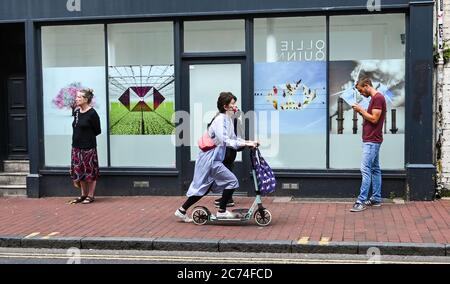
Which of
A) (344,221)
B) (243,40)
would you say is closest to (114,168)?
(243,40)

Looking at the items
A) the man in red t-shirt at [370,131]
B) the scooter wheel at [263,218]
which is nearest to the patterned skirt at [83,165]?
the scooter wheel at [263,218]

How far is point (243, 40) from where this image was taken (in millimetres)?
10539

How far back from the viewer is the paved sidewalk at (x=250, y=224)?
732 centimetres

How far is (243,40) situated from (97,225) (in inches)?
168

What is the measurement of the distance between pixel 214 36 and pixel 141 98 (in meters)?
1.77

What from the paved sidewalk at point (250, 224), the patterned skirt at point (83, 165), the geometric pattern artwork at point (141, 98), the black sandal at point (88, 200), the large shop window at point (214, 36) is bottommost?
the paved sidewalk at point (250, 224)

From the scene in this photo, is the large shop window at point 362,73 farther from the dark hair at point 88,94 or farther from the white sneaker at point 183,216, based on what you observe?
the dark hair at point 88,94

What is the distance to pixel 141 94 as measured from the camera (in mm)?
10938

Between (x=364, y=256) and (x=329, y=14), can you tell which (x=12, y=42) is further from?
(x=364, y=256)

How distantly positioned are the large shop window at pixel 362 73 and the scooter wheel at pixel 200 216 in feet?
10.2

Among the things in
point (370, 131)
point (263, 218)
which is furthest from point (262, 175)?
point (370, 131)

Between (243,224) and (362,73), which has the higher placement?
(362,73)

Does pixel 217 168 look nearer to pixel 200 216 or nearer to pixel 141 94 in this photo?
pixel 200 216

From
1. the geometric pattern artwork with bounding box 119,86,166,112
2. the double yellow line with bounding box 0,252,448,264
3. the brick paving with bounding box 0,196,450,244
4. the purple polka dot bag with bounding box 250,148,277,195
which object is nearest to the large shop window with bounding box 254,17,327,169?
the brick paving with bounding box 0,196,450,244
